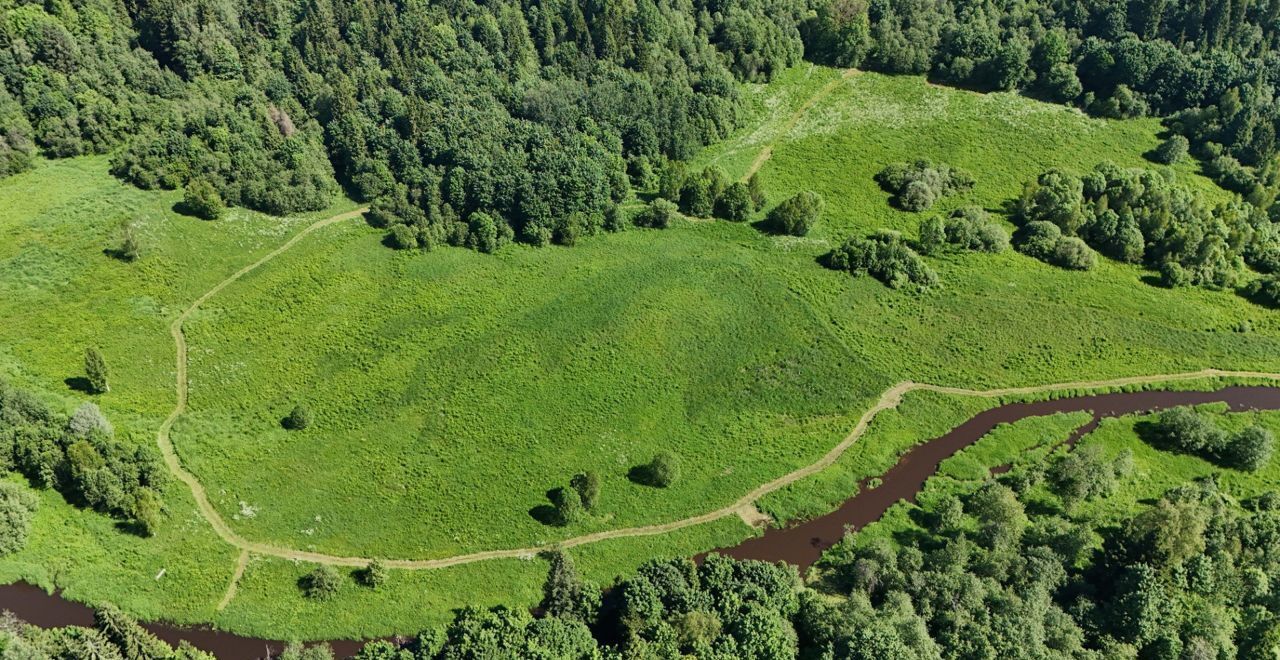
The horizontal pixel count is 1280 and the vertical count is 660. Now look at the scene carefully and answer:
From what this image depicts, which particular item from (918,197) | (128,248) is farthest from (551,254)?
(918,197)

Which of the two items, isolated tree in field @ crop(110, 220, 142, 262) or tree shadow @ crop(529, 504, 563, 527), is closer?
tree shadow @ crop(529, 504, 563, 527)

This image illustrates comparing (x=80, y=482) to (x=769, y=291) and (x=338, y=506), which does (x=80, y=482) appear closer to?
(x=338, y=506)

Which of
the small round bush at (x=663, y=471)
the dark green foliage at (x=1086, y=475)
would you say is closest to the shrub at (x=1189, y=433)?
the dark green foliage at (x=1086, y=475)

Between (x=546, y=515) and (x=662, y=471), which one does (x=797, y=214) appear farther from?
(x=546, y=515)

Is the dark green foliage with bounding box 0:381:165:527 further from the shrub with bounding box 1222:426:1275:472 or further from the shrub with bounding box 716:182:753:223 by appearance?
the shrub with bounding box 1222:426:1275:472

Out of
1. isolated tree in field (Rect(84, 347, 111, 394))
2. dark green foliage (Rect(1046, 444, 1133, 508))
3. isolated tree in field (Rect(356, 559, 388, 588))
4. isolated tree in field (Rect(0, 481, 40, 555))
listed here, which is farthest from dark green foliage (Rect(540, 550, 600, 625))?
isolated tree in field (Rect(84, 347, 111, 394))

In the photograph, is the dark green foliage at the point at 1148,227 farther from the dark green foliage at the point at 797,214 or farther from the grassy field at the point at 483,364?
the dark green foliage at the point at 797,214

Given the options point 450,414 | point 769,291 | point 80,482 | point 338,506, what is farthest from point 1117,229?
point 80,482
